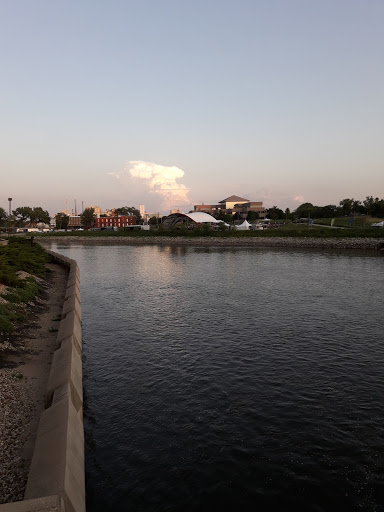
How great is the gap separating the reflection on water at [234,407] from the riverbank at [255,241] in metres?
70.6

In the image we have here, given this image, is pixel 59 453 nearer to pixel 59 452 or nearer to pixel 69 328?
pixel 59 452

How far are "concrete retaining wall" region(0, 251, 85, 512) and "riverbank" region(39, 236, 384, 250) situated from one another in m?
93.1

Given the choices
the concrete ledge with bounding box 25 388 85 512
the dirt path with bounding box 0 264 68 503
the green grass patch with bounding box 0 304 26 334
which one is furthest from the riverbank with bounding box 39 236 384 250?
the concrete ledge with bounding box 25 388 85 512

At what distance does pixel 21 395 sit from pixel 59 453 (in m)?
4.56

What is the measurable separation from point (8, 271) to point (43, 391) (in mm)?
17275

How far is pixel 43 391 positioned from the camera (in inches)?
500

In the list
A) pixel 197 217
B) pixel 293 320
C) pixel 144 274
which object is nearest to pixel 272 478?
pixel 293 320

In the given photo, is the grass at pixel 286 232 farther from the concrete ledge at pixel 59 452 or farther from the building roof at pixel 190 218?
the concrete ledge at pixel 59 452

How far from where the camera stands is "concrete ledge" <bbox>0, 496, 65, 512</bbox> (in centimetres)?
614

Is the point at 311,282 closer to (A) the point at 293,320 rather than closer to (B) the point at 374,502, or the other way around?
(A) the point at 293,320

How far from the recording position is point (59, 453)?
331 inches

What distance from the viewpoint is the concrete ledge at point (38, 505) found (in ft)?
20.1

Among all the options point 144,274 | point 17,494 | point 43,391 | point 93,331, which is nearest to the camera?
point 17,494

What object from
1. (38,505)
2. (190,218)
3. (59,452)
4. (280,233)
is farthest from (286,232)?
(38,505)
